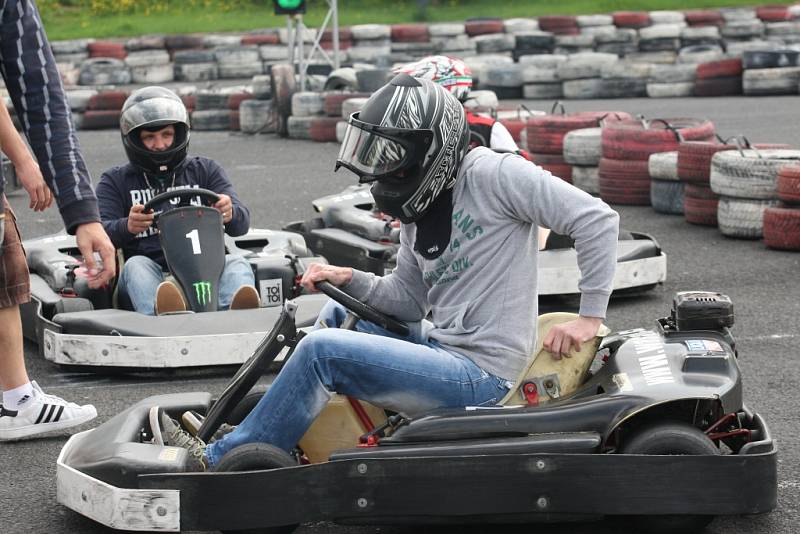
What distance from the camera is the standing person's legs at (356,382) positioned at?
3.27 m

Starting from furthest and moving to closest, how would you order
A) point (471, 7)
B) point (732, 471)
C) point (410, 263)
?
point (471, 7) < point (410, 263) < point (732, 471)

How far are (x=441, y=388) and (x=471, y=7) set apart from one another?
895 inches

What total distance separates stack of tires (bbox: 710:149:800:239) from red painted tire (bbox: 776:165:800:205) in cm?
19

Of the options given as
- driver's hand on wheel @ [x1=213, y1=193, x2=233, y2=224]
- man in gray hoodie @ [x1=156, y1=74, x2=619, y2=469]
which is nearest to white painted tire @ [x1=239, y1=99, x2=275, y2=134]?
driver's hand on wheel @ [x1=213, y1=193, x2=233, y2=224]

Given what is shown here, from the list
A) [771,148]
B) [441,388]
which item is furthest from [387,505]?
[771,148]

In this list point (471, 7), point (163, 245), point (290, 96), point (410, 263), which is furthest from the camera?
point (471, 7)

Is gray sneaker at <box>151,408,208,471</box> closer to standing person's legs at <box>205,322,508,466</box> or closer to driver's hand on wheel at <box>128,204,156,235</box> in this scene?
standing person's legs at <box>205,322,508,466</box>

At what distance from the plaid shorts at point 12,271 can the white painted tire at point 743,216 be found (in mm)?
4670

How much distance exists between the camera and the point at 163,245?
538 cm

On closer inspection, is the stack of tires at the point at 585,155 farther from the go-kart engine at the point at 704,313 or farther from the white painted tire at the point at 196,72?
the white painted tire at the point at 196,72

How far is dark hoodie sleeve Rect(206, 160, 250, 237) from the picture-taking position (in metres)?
5.67

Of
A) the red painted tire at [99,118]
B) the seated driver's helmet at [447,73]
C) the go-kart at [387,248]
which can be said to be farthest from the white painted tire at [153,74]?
the seated driver's helmet at [447,73]

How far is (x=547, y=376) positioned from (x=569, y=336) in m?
0.13

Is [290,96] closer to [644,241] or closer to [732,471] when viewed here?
[644,241]
